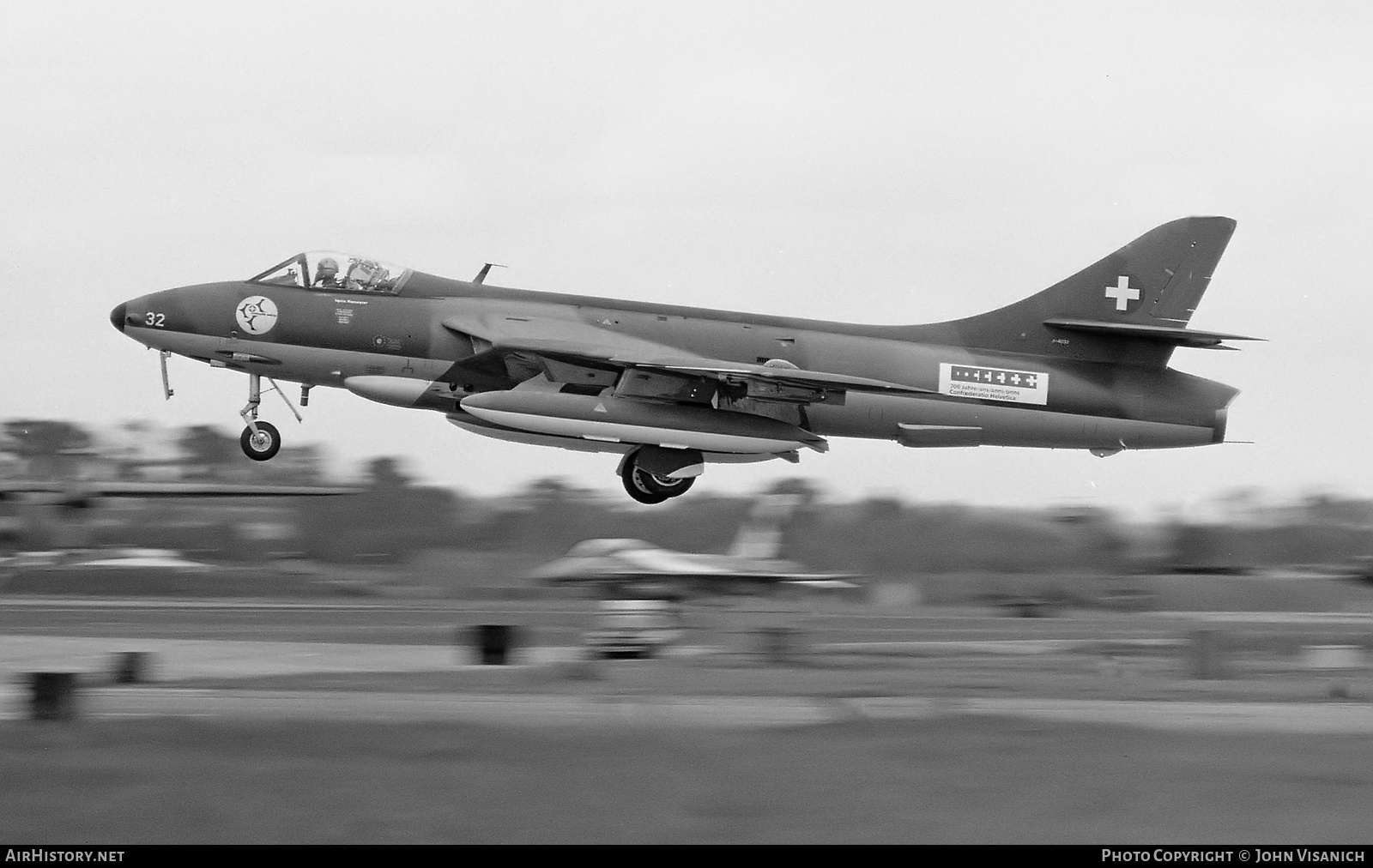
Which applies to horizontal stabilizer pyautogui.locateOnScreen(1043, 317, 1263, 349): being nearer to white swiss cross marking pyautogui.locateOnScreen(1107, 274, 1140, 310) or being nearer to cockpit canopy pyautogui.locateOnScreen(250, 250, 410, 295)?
white swiss cross marking pyautogui.locateOnScreen(1107, 274, 1140, 310)

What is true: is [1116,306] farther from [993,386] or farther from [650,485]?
[650,485]

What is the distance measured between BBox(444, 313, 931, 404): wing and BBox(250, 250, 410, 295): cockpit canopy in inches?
47.2

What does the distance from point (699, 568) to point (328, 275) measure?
514 inches

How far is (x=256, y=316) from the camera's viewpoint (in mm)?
20938

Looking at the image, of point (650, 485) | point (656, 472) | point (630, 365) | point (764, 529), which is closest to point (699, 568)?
point (764, 529)

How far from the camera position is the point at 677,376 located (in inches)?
805

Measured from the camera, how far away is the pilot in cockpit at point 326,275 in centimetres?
2109

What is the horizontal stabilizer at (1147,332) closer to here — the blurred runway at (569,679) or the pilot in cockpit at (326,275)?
the blurred runway at (569,679)

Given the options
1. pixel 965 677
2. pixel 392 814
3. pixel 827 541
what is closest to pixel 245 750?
pixel 392 814

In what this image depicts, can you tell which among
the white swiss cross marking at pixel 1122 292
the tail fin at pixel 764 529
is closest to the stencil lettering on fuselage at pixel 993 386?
the white swiss cross marking at pixel 1122 292

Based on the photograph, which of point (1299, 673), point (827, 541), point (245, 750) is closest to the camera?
point (245, 750)

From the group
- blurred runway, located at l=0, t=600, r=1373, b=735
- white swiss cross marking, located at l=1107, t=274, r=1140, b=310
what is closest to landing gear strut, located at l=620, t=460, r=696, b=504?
blurred runway, located at l=0, t=600, r=1373, b=735

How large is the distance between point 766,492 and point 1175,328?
15.4 m

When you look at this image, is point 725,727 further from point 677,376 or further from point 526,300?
point 526,300
